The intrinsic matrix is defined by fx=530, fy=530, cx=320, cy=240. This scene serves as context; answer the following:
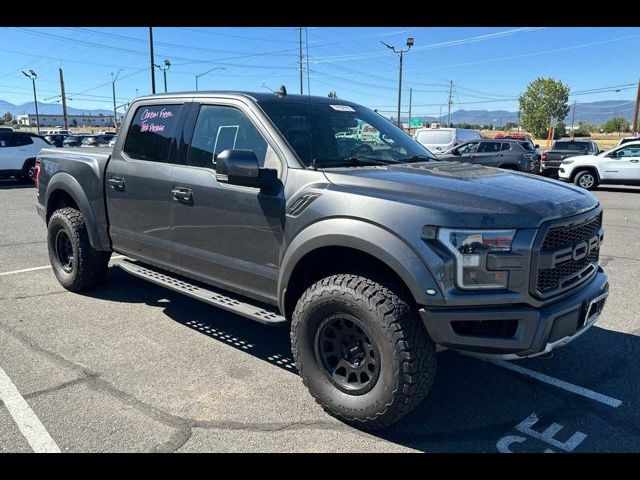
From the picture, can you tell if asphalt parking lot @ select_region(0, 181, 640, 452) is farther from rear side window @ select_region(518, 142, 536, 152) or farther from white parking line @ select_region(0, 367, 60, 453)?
rear side window @ select_region(518, 142, 536, 152)

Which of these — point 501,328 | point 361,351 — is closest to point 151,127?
point 361,351

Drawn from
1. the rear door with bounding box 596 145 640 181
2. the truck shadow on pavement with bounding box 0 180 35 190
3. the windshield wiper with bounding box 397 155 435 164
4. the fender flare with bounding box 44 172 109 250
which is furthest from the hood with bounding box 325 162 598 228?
the truck shadow on pavement with bounding box 0 180 35 190

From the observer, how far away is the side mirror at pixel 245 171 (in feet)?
10.9

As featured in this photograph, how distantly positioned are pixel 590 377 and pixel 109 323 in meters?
3.96

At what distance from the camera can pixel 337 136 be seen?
13.0 feet

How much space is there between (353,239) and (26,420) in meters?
2.22

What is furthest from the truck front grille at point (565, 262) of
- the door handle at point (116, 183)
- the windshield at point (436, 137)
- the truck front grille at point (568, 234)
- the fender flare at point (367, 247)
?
the windshield at point (436, 137)

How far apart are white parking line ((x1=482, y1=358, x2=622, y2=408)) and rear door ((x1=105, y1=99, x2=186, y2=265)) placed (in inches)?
112

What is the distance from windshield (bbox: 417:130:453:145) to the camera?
22672 mm

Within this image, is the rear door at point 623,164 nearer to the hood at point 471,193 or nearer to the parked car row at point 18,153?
the hood at point 471,193

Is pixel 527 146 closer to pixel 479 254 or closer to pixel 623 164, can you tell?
pixel 623 164

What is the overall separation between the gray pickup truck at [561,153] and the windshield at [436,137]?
4.00m

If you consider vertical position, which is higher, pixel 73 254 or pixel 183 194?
pixel 183 194
